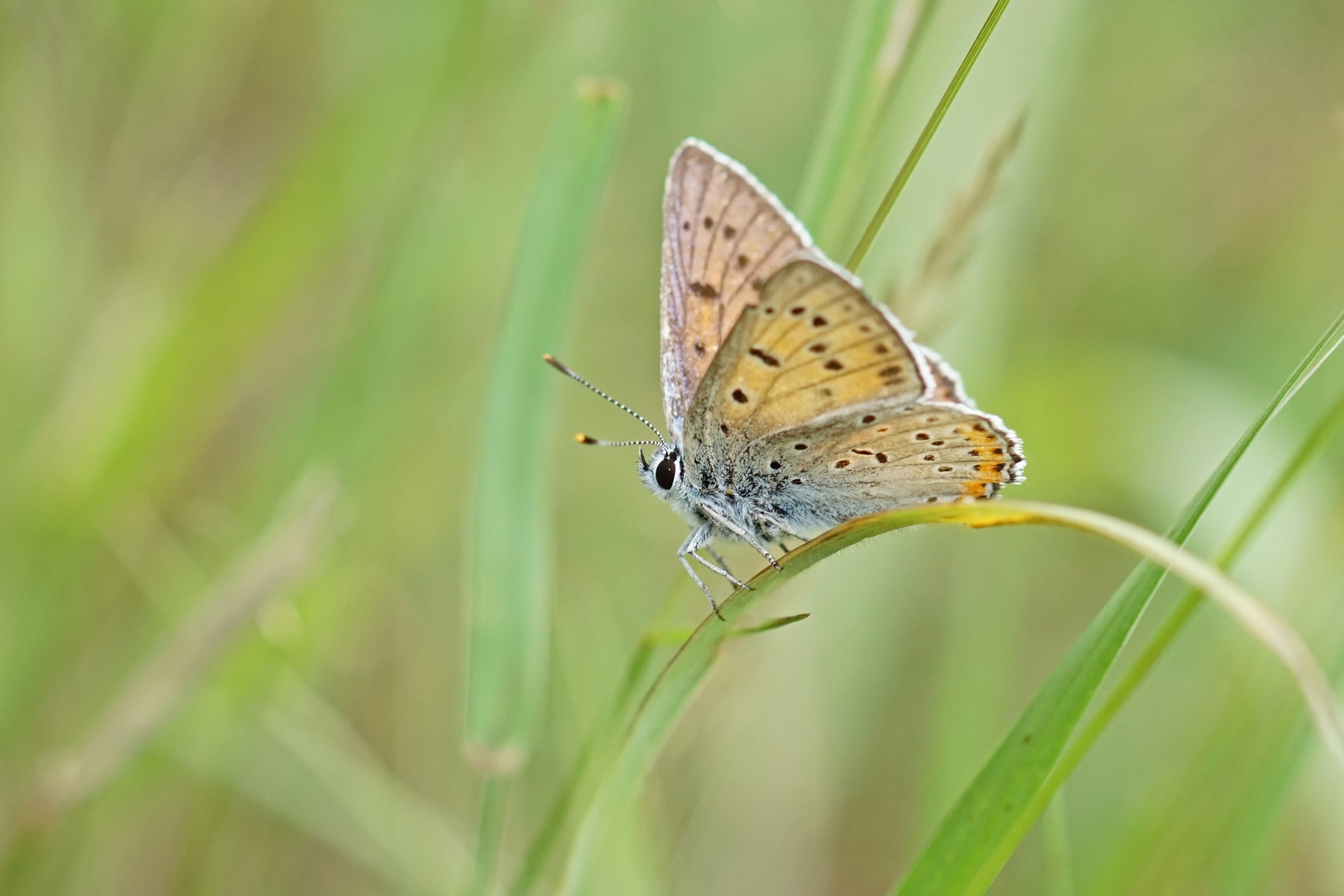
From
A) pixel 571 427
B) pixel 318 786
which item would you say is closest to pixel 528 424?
pixel 318 786

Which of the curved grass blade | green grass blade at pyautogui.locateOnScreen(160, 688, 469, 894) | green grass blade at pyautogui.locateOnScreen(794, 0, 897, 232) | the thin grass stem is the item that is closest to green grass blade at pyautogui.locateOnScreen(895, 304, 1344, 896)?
the curved grass blade

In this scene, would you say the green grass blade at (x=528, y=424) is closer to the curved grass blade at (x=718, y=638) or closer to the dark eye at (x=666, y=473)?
the curved grass blade at (x=718, y=638)

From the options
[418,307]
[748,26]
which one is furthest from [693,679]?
[748,26]

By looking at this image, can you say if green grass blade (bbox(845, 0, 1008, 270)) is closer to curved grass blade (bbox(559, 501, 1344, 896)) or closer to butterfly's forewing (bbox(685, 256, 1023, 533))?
butterfly's forewing (bbox(685, 256, 1023, 533))

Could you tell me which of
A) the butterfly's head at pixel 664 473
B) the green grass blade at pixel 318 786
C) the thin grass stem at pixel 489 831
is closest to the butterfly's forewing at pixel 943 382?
the butterfly's head at pixel 664 473

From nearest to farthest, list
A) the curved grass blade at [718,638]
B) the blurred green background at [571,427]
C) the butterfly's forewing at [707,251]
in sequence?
the curved grass blade at [718,638]
the butterfly's forewing at [707,251]
the blurred green background at [571,427]
